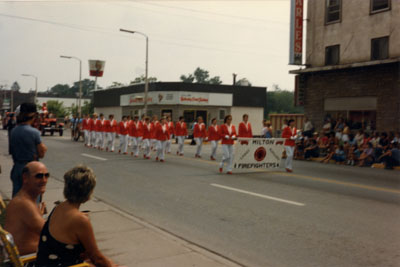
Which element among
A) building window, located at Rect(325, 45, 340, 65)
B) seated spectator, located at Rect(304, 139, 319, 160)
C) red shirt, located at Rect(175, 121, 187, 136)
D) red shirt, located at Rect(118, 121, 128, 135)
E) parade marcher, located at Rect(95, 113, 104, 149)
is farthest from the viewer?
building window, located at Rect(325, 45, 340, 65)

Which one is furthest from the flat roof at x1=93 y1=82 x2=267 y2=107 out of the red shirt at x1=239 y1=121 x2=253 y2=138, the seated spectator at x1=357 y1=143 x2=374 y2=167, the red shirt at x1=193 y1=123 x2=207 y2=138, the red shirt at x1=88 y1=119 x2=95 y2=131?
the red shirt at x1=239 y1=121 x2=253 y2=138

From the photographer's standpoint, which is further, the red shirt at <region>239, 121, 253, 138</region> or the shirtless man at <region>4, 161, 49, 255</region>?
the red shirt at <region>239, 121, 253, 138</region>

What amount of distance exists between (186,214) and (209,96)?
38330mm

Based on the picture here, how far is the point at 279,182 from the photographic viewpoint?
12.2m

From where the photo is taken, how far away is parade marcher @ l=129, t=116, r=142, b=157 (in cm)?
2090

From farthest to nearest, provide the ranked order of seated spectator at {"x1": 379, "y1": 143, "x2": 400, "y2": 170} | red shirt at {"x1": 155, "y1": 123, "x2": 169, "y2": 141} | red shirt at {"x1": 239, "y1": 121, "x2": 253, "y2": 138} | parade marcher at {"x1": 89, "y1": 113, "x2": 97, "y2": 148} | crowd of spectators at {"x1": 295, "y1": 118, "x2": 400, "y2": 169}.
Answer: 1. parade marcher at {"x1": 89, "y1": 113, "x2": 97, "y2": 148}
2. red shirt at {"x1": 155, "y1": 123, "x2": 169, "y2": 141}
3. crowd of spectators at {"x1": 295, "y1": 118, "x2": 400, "y2": 169}
4. seated spectator at {"x1": 379, "y1": 143, "x2": 400, "y2": 170}
5. red shirt at {"x1": 239, "y1": 121, "x2": 253, "y2": 138}

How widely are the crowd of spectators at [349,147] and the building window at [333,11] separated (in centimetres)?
661

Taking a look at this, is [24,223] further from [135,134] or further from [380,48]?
[380,48]

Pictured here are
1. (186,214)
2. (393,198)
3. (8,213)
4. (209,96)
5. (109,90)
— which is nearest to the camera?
(8,213)

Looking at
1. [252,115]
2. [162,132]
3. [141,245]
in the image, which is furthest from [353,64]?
[252,115]

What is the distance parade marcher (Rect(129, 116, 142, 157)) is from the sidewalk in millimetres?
13237

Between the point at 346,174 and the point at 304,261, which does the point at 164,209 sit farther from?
the point at 346,174

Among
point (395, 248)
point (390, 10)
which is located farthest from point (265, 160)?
point (390, 10)

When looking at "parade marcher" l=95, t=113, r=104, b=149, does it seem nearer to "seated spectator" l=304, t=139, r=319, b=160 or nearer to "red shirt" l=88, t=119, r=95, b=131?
"red shirt" l=88, t=119, r=95, b=131
